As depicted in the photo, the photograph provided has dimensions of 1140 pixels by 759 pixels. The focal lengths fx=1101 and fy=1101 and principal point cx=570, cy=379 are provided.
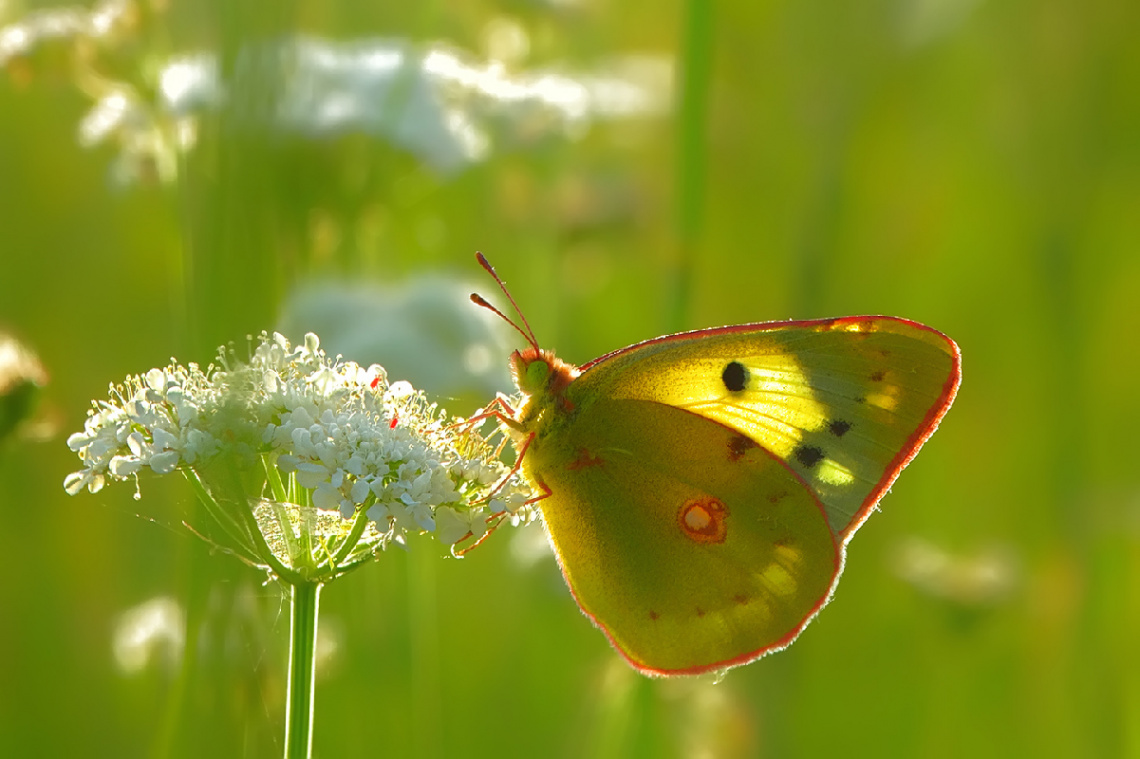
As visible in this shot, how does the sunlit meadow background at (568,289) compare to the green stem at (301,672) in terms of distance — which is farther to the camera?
the sunlit meadow background at (568,289)

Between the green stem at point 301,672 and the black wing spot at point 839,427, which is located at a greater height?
the black wing spot at point 839,427

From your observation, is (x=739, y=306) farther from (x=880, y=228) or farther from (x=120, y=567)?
(x=120, y=567)

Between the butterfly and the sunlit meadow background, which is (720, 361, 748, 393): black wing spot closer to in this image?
the butterfly

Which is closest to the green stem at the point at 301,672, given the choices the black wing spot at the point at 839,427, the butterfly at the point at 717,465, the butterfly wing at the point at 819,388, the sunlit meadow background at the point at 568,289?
the sunlit meadow background at the point at 568,289

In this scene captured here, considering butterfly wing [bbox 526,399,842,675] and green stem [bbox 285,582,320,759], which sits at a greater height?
butterfly wing [bbox 526,399,842,675]

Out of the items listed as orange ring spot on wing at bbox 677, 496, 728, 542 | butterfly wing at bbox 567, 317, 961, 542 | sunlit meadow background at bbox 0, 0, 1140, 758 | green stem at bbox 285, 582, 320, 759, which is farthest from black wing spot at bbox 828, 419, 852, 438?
green stem at bbox 285, 582, 320, 759

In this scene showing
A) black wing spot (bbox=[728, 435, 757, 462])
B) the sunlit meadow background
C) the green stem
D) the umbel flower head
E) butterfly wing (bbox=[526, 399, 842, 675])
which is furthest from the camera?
black wing spot (bbox=[728, 435, 757, 462])

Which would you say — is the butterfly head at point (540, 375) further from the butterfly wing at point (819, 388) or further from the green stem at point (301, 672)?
the green stem at point (301, 672)
